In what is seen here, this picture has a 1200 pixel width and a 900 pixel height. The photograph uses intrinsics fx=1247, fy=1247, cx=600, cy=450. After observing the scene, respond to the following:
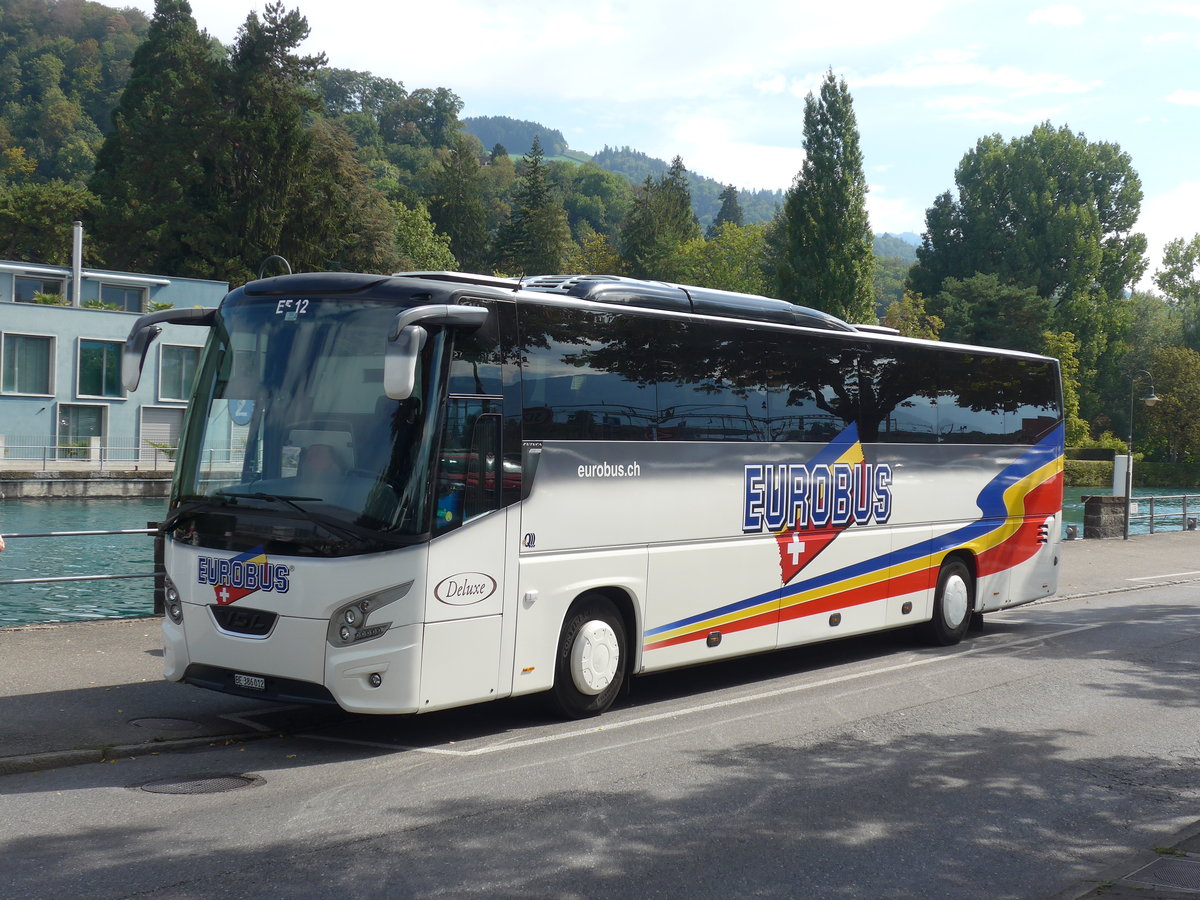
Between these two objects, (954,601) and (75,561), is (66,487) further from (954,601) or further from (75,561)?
(954,601)

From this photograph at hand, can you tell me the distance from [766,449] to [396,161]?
16612 centimetres

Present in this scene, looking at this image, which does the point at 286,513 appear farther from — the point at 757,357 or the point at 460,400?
the point at 757,357

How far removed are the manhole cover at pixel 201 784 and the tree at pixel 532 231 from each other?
99.0 m

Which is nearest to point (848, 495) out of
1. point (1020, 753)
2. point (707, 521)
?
point (707, 521)

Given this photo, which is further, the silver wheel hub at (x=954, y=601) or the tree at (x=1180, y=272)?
the tree at (x=1180, y=272)

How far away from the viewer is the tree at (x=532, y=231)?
10650 cm

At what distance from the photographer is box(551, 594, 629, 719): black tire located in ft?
32.2

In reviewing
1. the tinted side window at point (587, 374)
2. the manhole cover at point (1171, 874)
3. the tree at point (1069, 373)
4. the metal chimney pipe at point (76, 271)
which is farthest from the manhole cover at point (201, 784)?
the tree at point (1069, 373)

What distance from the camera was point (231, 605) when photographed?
348 inches

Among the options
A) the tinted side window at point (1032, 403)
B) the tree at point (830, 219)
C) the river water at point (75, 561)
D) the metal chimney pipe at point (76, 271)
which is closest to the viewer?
the tinted side window at point (1032, 403)

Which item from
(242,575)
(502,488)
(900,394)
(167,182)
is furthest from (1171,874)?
(167,182)

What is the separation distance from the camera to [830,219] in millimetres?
71562

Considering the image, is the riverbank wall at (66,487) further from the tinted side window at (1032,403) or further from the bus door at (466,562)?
the bus door at (466,562)

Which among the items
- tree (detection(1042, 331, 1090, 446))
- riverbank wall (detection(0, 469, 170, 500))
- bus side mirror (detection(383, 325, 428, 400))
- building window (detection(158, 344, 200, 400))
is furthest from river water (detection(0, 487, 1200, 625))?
tree (detection(1042, 331, 1090, 446))
